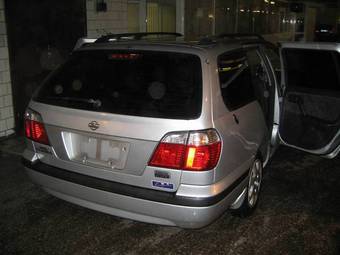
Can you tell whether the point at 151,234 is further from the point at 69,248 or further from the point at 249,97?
the point at 249,97

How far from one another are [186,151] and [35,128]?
1.31 meters

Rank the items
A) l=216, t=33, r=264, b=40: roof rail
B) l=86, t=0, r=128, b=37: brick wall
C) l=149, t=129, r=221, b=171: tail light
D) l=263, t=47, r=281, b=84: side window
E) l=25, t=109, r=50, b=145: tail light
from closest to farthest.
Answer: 1. l=149, t=129, r=221, b=171: tail light
2. l=25, t=109, r=50, b=145: tail light
3. l=216, t=33, r=264, b=40: roof rail
4. l=263, t=47, r=281, b=84: side window
5. l=86, t=0, r=128, b=37: brick wall

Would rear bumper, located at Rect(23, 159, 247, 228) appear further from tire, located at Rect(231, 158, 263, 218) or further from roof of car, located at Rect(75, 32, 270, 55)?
roof of car, located at Rect(75, 32, 270, 55)

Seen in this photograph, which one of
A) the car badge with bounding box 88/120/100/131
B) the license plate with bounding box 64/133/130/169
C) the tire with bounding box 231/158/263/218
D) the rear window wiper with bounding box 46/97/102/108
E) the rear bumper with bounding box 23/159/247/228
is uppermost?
the rear window wiper with bounding box 46/97/102/108

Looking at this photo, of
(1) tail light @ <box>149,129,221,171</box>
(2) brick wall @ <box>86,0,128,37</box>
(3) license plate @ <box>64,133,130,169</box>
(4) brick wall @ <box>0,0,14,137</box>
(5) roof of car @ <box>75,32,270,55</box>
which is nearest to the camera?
A: (1) tail light @ <box>149,129,221,171</box>

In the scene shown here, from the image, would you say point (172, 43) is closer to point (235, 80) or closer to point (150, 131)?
point (235, 80)

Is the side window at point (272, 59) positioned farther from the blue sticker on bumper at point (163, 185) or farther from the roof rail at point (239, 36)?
the blue sticker on bumper at point (163, 185)

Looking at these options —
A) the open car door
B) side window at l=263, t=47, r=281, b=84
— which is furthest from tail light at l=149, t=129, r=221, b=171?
the open car door

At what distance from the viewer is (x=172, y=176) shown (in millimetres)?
2705

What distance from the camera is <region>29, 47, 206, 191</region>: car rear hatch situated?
2717 mm

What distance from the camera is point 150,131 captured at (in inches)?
106

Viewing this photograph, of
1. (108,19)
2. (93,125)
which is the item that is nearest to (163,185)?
(93,125)

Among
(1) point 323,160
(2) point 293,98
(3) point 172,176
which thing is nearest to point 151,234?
(3) point 172,176

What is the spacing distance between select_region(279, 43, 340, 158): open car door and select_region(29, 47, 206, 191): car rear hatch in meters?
2.06
